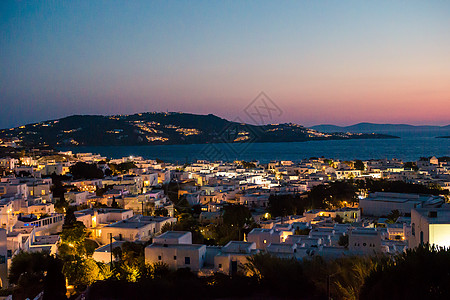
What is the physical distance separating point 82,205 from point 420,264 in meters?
14.9

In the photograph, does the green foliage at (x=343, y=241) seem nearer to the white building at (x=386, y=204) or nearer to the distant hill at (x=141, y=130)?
the white building at (x=386, y=204)

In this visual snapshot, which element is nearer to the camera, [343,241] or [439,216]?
[439,216]

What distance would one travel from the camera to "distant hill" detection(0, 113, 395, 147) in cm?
8188

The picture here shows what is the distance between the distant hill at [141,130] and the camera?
81.9m

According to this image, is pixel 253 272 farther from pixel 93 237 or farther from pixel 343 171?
pixel 343 171

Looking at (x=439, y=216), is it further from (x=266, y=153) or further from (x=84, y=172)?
(x=266, y=153)

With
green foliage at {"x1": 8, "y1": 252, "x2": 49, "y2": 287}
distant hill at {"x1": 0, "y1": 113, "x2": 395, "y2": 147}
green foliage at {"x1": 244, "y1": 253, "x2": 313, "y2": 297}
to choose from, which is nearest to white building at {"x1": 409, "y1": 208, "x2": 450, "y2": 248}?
green foliage at {"x1": 244, "y1": 253, "x2": 313, "y2": 297}

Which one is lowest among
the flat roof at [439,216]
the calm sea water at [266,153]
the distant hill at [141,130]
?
the calm sea water at [266,153]

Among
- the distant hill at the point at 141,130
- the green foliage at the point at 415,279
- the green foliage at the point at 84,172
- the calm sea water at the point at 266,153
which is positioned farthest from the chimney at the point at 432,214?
the distant hill at the point at 141,130

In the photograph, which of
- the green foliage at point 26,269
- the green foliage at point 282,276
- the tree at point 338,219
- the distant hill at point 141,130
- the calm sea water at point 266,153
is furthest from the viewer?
the distant hill at point 141,130

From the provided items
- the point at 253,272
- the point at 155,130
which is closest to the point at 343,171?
the point at 253,272

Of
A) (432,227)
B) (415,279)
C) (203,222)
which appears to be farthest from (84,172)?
(415,279)

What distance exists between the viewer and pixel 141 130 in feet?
330

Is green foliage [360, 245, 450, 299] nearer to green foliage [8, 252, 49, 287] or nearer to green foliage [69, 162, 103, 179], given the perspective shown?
green foliage [8, 252, 49, 287]
